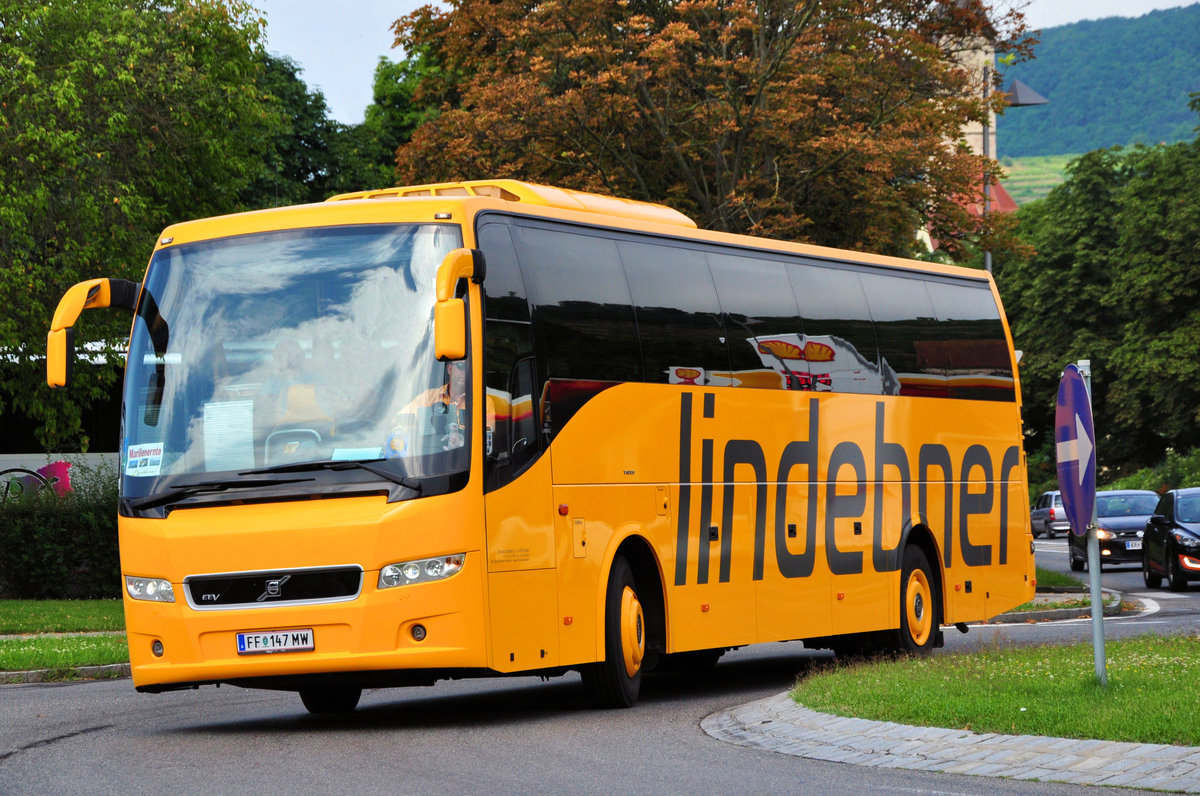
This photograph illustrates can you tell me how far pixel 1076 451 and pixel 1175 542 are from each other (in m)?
21.5

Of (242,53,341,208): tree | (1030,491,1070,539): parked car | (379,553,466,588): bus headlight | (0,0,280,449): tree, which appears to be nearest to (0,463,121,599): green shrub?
(0,0,280,449): tree

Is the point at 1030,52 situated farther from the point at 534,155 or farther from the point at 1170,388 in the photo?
the point at 1170,388

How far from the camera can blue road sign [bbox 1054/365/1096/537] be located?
433 inches

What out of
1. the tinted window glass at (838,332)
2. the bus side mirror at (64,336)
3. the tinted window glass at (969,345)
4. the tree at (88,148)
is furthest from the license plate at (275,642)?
the tree at (88,148)

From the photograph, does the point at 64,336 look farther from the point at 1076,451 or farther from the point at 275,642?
the point at 1076,451

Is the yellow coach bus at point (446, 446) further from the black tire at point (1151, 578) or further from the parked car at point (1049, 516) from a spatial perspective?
the parked car at point (1049, 516)

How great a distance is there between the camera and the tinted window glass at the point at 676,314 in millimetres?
13789

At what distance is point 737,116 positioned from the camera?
2984cm

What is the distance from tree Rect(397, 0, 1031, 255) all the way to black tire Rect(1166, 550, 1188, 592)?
6.70 metres

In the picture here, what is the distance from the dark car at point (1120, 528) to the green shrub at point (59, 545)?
1952cm

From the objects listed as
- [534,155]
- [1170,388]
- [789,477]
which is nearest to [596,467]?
[789,477]

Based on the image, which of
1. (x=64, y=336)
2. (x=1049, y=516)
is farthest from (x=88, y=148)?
(x=1049, y=516)

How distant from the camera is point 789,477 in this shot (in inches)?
611

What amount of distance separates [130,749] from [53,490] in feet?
73.7
